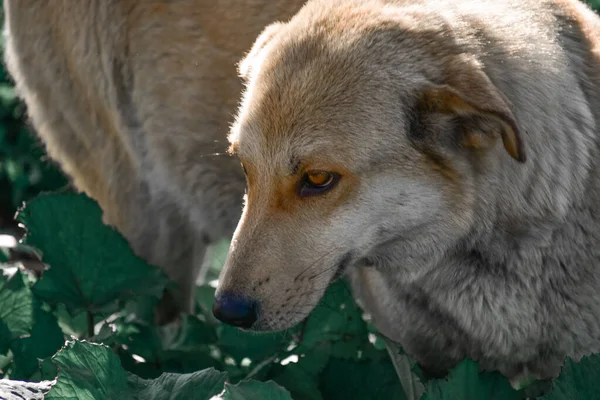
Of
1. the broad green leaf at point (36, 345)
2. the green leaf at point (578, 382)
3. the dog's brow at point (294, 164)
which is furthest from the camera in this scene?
the broad green leaf at point (36, 345)

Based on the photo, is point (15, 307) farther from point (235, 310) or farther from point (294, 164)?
point (294, 164)

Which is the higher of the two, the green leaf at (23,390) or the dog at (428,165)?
the dog at (428,165)

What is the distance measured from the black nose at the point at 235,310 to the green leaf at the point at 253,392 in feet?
1.01

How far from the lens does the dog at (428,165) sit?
3.06 meters

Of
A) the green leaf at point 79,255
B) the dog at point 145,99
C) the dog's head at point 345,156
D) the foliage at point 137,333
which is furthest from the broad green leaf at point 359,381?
the dog at point 145,99

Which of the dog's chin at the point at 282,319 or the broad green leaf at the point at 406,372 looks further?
the broad green leaf at the point at 406,372

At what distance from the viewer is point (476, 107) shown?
285 centimetres

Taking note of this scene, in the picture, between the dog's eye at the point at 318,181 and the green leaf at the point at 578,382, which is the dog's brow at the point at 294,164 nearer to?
the dog's eye at the point at 318,181

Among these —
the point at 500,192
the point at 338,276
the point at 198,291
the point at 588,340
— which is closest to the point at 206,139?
the point at 198,291

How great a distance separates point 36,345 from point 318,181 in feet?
5.09

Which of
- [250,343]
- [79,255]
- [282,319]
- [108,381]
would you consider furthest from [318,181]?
[79,255]

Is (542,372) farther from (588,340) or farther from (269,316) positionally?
(269,316)

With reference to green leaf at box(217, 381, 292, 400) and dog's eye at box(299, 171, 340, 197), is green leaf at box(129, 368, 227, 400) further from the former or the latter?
dog's eye at box(299, 171, 340, 197)

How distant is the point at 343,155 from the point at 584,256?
965mm
